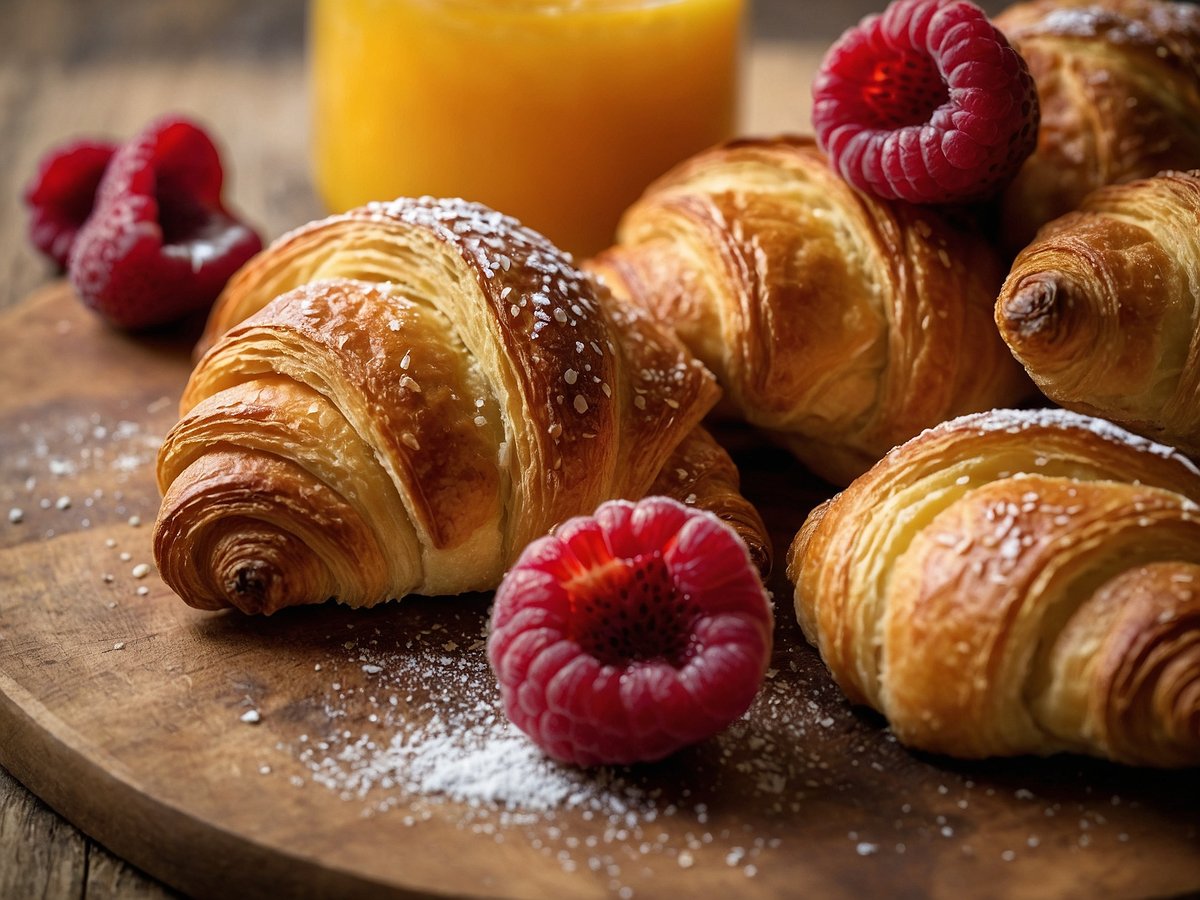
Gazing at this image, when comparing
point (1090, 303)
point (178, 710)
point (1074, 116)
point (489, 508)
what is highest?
point (1074, 116)

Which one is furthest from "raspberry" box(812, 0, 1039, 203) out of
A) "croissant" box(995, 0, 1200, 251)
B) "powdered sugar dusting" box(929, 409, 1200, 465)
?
"powdered sugar dusting" box(929, 409, 1200, 465)

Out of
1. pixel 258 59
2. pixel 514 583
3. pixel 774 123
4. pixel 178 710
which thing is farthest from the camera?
pixel 258 59

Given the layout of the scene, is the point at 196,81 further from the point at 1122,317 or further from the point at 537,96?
the point at 1122,317

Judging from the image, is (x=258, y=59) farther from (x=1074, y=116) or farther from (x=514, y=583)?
(x=514, y=583)

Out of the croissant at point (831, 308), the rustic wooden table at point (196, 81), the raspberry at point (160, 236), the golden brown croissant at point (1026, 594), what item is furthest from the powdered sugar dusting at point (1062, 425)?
the rustic wooden table at point (196, 81)

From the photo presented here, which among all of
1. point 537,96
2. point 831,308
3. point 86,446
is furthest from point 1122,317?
point 86,446

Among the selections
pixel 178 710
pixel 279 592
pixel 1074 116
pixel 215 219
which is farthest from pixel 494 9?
pixel 178 710

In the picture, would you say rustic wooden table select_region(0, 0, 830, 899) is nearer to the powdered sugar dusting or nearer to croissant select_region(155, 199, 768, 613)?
croissant select_region(155, 199, 768, 613)

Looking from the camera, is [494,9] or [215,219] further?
[215,219]
